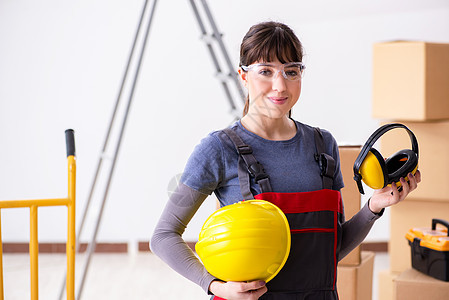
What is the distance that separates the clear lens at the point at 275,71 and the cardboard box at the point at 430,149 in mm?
1545

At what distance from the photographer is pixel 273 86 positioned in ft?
3.43

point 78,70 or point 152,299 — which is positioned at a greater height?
point 78,70

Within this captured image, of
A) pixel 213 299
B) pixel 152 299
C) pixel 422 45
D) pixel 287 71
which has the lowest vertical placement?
pixel 152 299

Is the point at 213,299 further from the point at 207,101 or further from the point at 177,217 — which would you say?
the point at 207,101

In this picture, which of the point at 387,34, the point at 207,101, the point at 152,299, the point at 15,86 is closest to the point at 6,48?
the point at 15,86

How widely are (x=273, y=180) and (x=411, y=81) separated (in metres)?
1.70

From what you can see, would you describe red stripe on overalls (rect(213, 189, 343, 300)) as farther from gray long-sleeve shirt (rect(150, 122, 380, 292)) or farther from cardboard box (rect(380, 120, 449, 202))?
cardboard box (rect(380, 120, 449, 202))

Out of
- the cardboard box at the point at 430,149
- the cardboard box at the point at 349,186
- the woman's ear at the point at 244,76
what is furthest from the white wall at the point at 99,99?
the woman's ear at the point at 244,76

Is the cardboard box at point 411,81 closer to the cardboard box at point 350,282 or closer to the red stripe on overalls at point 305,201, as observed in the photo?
the cardboard box at point 350,282

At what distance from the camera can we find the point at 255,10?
14.6ft

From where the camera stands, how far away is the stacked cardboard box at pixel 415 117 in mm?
2486

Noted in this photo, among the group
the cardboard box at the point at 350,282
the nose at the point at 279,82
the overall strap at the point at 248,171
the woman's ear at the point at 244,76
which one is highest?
the woman's ear at the point at 244,76

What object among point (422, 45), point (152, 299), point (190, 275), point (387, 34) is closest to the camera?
point (190, 275)

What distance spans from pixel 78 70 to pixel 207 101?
1.09 meters
